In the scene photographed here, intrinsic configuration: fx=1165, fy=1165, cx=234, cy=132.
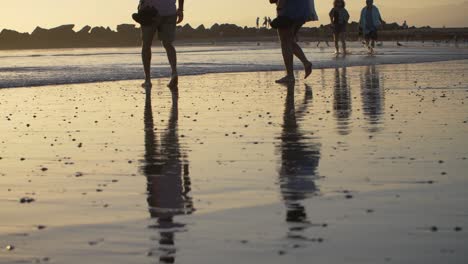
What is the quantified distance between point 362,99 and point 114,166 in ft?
21.1

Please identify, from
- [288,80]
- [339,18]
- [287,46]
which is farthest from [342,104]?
[339,18]

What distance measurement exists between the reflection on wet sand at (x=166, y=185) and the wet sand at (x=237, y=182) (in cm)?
1

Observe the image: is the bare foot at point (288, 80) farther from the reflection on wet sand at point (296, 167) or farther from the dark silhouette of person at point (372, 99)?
the reflection on wet sand at point (296, 167)

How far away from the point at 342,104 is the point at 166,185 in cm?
643

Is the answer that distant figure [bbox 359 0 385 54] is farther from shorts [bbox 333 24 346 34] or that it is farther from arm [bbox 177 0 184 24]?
arm [bbox 177 0 184 24]

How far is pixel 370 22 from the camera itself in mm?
36219

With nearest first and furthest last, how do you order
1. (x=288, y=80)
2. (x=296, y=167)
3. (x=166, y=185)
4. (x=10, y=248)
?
(x=10, y=248) → (x=166, y=185) → (x=296, y=167) → (x=288, y=80)

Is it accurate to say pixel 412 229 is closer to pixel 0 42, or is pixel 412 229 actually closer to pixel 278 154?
pixel 278 154

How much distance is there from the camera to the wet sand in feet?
16.1

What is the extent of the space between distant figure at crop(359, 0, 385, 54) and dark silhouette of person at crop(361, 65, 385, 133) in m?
15.2

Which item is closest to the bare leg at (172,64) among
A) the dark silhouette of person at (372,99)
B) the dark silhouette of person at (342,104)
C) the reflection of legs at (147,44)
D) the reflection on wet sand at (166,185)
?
the reflection of legs at (147,44)

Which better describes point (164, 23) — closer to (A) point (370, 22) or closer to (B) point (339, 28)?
(B) point (339, 28)

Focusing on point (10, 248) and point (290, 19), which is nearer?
point (10, 248)

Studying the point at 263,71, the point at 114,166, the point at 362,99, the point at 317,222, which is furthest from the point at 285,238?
the point at 263,71
